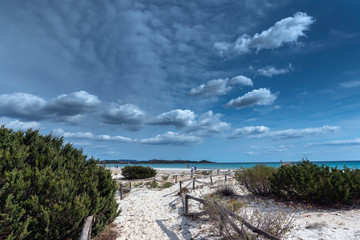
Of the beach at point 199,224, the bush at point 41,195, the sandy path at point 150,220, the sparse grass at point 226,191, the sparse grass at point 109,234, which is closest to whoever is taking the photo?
the bush at point 41,195

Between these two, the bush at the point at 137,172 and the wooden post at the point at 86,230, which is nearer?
the wooden post at the point at 86,230

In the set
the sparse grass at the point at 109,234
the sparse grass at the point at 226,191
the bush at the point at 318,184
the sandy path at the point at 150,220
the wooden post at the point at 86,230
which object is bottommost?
the sandy path at the point at 150,220

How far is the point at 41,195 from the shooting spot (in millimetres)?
4547

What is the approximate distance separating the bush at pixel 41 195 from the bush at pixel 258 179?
741 centimetres

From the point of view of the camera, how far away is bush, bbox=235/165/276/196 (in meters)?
10.6

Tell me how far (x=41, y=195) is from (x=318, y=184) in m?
9.90

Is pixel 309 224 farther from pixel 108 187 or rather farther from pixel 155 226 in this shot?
pixel 108 187

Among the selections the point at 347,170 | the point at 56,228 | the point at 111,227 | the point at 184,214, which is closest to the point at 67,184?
the point at 56,228

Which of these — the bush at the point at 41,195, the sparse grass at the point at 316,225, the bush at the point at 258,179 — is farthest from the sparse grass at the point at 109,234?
the bush at the point at 258,179

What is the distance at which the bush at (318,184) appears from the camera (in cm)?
831

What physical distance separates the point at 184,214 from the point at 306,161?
22.4ft

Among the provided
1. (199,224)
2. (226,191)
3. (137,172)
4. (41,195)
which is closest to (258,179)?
(226,191)

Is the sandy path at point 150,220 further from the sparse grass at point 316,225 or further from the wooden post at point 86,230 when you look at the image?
the sparse grass at point 316,225

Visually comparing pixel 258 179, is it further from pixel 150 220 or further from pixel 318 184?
pixel 150 220
